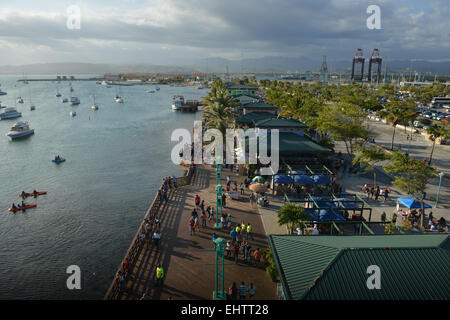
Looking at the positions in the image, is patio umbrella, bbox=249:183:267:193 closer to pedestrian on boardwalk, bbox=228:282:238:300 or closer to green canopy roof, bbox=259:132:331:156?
green canopy roof, bbox=259:132:331:156

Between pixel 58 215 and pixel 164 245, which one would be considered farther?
pixel 58 215

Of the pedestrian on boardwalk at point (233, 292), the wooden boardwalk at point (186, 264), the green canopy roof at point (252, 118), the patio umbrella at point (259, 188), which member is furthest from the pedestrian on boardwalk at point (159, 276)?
the green canopy roof at point (252, 118)

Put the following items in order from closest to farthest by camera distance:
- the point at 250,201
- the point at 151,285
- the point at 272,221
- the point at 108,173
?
the point at 151,285 < the point at 272,221 < the point at 250,201 < the point at 108,173

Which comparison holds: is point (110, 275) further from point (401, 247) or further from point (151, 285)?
point (401, 247)

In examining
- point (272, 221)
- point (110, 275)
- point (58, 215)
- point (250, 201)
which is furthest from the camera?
point (58, 215)

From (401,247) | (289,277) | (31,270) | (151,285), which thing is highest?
(401,247)

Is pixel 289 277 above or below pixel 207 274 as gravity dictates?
above

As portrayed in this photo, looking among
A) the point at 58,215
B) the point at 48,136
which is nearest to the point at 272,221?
the point at 58,215

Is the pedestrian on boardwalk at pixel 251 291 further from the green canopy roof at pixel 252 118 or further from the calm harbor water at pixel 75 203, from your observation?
the green canopy roof at pixel 252 118
